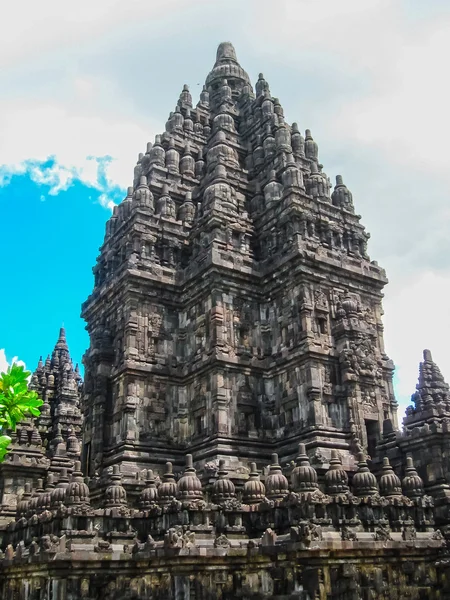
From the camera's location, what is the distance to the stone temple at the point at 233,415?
17844 mm

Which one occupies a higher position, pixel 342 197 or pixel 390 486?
pixel 342 197

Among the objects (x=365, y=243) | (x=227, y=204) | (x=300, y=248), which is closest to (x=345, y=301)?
(x=300, y=248)

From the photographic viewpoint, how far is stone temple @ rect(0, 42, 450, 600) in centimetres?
1784

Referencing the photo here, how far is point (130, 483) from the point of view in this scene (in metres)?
25.4

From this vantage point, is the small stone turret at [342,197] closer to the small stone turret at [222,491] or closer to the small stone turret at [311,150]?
the small stone turret at [311,150]

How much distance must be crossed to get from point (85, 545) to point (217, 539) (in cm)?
372

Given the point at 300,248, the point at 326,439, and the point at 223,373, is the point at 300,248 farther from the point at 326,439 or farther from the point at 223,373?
the point at 326,439

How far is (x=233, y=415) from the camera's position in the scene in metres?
27.9

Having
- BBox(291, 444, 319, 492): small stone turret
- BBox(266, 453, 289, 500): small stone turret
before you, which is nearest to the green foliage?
BBox(291, 444, 319, 492): small stone turret

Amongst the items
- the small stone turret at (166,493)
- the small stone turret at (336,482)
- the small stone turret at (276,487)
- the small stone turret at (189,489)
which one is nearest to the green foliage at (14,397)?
the small stone turret at (189,489)

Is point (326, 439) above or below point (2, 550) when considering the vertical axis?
above

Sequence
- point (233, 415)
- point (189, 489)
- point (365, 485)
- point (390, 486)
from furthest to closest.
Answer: point (233, 415) → point (390, 486) → point (365, 485) → point (189, 489)

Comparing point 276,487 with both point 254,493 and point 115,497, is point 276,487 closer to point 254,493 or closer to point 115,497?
point 254,493

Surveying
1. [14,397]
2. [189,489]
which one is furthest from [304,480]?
[14,397]
